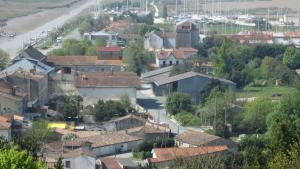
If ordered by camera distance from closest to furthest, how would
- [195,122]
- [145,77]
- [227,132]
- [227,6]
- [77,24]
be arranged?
[227,132] → [195,122] → [145,77] → [77,24] → [227,6]

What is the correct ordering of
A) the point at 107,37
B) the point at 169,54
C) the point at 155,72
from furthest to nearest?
the point at 107,37
the point at 169,54
the point at 155,72

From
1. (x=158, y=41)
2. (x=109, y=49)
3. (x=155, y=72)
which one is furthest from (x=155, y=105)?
(x=158, y=41)

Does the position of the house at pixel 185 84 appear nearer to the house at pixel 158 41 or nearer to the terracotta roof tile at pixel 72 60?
the terracotta roof tile at pixel 72 60

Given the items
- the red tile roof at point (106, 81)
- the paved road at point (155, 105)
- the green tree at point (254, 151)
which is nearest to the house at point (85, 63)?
the paved road at point (155, 105)

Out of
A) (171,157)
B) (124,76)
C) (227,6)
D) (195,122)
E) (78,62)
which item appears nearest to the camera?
(171,157)

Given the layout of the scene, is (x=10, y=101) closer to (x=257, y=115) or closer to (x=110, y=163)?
(x=110, y=163)

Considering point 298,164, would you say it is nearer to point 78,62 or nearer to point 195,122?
point 195,122

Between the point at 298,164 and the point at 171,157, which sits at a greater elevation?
the point at 298,164

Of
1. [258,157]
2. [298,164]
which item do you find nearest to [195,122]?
[258,157]

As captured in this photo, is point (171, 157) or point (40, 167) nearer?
point (40, 167)
